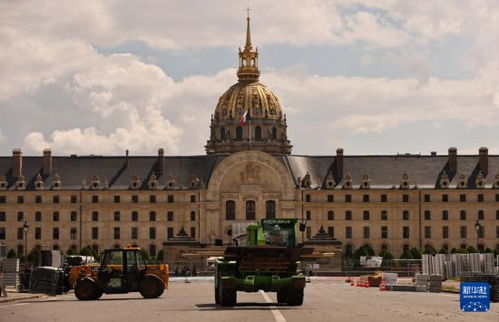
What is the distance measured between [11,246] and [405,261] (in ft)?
166

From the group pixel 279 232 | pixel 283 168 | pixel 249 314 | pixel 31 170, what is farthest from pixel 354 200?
pixel 249 314

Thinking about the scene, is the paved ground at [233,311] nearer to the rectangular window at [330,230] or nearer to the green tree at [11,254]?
the green tree at [11,254]

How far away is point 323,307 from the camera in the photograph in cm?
4691

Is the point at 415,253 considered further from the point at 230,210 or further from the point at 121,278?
the point at 121,278

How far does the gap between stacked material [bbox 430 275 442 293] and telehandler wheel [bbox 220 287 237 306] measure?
24943mm

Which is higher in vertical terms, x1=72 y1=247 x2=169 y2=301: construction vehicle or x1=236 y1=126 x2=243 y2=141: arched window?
x1=236 y1=126 x2=243 y2=141: arched window

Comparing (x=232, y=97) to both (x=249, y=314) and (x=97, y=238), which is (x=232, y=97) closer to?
(x=97, y=238)

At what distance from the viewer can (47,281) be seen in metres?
62.4

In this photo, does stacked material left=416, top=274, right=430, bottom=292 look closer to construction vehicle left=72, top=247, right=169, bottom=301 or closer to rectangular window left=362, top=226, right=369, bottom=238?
construction vehicle left=72, top=247, right=169, bottom=301

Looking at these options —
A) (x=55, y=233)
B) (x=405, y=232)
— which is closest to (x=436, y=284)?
(x=405, y=232)

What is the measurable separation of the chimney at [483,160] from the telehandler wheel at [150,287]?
108529mm

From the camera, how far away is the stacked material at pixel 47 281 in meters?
61.7

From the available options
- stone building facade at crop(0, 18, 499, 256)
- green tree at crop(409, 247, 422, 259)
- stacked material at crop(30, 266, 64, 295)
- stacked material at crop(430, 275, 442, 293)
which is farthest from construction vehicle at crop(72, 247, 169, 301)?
stone building facade at crop(0, 18, 499, 256)

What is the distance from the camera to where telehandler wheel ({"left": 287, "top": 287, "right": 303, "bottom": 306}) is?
4794 centimetres
